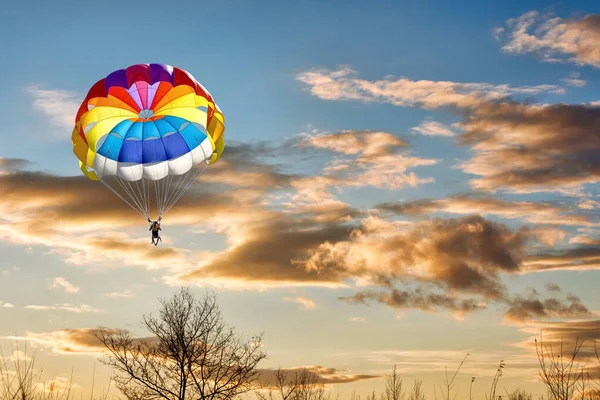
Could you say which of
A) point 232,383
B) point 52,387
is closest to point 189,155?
point 232,383

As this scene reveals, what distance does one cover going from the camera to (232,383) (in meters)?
37.6

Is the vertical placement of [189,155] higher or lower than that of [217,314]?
higher

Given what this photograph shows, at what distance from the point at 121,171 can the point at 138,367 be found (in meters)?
9.66

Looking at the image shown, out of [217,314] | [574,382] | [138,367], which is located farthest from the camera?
[217,314]

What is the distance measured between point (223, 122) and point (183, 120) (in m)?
1.90

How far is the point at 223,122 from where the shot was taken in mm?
35406

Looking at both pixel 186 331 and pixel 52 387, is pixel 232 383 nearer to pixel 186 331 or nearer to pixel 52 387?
pixel 186 331

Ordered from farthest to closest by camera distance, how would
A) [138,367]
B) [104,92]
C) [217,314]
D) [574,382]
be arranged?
[217,314] < [138,367] < [104,92] < [574,382]

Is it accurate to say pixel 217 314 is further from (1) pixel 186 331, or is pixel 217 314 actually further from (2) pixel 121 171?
(2) pixel 121 171

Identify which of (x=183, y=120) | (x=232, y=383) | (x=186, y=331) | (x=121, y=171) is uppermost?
(x=183, y=120)

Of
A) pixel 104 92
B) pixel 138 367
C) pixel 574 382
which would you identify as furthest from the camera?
pixel 138 367

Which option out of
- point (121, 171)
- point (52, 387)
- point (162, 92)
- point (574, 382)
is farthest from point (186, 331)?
point (574, 382)

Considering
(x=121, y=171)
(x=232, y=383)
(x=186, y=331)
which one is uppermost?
(x=121, y=171)

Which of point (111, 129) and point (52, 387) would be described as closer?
point (52, 387)
